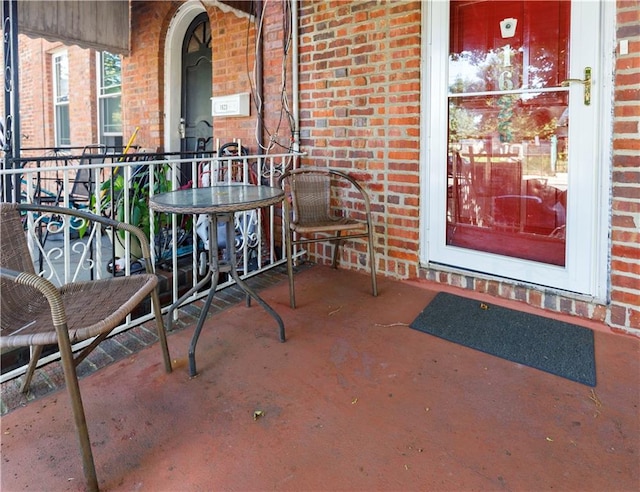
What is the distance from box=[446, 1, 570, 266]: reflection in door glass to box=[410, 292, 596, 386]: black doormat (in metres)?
0.39

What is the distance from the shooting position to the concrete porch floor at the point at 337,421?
1276mm

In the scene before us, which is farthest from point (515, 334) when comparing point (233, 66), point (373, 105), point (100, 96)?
point (100, 96)

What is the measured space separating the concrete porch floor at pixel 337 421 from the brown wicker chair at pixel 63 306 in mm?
196

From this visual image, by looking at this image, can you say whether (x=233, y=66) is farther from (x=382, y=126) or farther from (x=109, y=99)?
(x=109, y=99)

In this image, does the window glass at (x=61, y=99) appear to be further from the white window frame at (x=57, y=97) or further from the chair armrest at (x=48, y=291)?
the chair armrest at (x=48, y=291)

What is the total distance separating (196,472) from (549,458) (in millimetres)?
1095

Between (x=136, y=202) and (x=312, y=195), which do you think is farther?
(x=136, y=202)

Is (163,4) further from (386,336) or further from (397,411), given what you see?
(397,411)

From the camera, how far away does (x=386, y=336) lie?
221cm

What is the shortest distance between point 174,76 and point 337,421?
4.73 metres

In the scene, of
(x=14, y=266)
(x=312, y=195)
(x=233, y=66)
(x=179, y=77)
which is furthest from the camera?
(x=179, y=77)

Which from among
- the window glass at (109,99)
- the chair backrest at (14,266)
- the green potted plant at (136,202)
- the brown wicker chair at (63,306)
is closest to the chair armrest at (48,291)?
the brown wicker chair at (63,306)

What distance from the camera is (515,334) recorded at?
2.19 m

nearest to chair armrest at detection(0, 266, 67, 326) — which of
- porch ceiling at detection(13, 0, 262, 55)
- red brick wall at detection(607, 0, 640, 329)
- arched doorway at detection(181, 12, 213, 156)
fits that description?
red brick wall at detection(607, 0, 640, 329)
